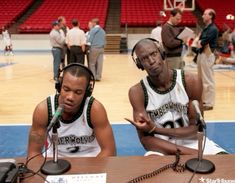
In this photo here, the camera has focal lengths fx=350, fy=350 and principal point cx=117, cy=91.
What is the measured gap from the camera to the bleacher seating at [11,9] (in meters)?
19.0

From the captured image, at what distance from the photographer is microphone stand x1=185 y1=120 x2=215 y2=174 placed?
5.42ft

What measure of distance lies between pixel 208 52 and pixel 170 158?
3979 millimetres

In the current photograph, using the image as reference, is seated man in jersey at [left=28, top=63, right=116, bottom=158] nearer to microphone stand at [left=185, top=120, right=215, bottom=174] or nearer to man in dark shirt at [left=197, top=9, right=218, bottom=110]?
microphone stand at [left=185, top=120, right=215, bottom=174]

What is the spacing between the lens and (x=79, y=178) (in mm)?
1651

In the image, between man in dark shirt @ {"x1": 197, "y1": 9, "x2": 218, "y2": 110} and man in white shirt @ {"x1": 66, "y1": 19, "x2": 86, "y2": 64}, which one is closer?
man in dark shirt @ {"x1": 197, "y1": 9, "x2": 218, "y2": 110}

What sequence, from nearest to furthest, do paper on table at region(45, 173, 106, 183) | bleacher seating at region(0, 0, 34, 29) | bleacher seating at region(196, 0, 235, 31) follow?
1. paper on table at region(45, 173, 106, 183)
2. bleacher seating at region(196, 0, 235, 31)
3. bleacher seating at region(0, 0, 34, 29)

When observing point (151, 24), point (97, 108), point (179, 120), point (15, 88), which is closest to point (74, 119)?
point (97, 108)

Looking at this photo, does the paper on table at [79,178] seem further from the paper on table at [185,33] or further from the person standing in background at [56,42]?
the person standing in background at [56,42]

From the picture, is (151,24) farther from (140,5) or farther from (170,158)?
(170,158)

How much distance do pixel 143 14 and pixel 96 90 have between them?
488 inches

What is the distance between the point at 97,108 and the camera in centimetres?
229

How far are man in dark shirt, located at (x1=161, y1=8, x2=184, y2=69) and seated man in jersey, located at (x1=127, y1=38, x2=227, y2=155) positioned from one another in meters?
3.00

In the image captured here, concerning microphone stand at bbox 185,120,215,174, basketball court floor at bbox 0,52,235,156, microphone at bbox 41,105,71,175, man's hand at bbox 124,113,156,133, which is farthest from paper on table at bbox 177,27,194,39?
microphone at bbox 41,105,71,175

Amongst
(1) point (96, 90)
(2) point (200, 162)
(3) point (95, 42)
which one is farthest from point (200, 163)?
(3) point (95, 42)
